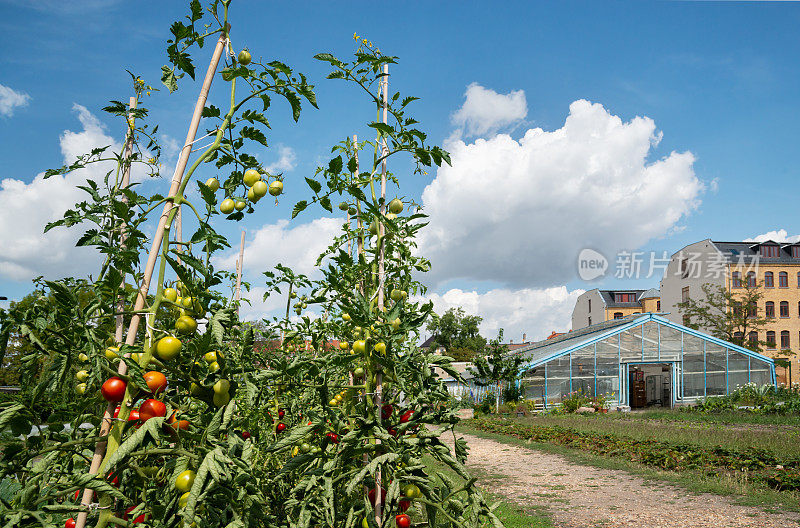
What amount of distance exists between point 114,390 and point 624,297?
1893 inches

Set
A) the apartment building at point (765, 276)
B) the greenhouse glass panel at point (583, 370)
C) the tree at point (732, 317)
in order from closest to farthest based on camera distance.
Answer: the greenhouse glass panel at point (583, 370) → the tree at point (732, 317) → the apartment building at point (765, 276)

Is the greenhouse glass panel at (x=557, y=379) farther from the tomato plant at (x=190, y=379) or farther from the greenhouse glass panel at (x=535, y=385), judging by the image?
the tomato plant at (x=190, y=379)

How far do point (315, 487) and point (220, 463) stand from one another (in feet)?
2.72

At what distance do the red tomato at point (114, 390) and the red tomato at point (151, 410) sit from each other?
58 millimetres

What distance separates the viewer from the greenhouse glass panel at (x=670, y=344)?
67.2 ft

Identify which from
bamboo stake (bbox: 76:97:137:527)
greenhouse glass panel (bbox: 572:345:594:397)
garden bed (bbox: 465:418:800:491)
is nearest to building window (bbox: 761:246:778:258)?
greenhouse glass panel (bbox: 572:345:594:397)

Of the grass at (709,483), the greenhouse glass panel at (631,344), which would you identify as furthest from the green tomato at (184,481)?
the greenhouse glass panel at (631,344)

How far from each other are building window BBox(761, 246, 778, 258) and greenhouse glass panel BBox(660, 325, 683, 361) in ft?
67.8

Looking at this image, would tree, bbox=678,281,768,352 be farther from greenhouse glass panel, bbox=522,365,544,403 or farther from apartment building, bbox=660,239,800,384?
greenhouse glass panel, bbox=522,365,544,403

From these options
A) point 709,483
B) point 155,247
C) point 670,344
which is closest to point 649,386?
point 670,344

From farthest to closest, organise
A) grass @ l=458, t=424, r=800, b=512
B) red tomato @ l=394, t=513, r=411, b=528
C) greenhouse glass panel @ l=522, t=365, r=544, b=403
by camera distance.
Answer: greenhouse glass panel @ l=522, t=365, r=544, b=403 < grass @ l=458, t=424, r=800, b=512 < red tomato @ l=394, t=513, r=411, b=528

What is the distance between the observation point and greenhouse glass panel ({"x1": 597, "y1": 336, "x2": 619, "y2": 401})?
1977cm

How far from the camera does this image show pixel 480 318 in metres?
47.8

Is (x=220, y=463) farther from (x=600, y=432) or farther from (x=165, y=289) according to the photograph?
(x=600, y=432)
